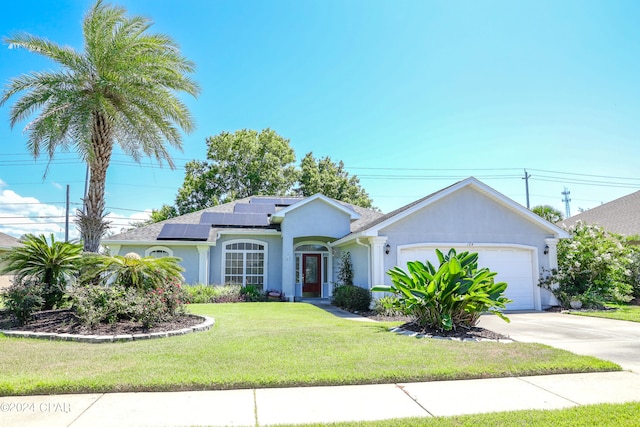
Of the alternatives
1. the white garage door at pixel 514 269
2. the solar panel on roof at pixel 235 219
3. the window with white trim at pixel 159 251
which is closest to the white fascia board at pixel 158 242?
the window with white trim at pixel 159 251

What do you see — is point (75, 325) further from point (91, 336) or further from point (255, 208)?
point (255, 208)

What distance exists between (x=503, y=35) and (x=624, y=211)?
59.7 feet

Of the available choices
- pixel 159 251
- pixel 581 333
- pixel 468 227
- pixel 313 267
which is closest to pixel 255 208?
pixel 313 267

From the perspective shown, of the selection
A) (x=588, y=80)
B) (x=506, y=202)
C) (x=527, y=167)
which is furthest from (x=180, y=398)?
(x=527, y=167)

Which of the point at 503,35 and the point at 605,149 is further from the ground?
the point at 503,35

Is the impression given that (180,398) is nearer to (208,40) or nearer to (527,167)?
(208,40)

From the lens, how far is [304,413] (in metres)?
4.23

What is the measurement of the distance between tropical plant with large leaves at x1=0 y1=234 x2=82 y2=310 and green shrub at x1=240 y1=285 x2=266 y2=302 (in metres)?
7.77

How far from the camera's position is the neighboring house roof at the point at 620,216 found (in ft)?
72.5

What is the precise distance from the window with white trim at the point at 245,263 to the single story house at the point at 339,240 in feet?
0.16

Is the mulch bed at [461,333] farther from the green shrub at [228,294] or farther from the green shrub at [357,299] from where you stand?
the green shrub at [228,294]

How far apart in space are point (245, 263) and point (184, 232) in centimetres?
321

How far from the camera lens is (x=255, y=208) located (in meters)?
21.2

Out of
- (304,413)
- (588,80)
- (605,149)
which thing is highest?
(588,80)
